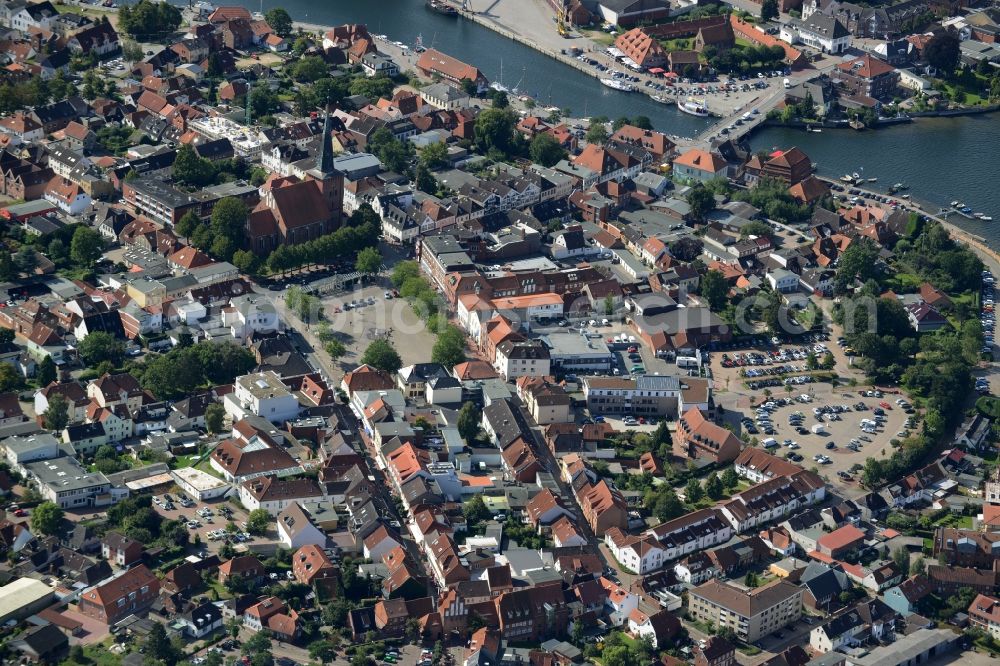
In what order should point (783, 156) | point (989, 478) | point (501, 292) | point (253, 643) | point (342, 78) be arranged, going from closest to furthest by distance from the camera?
point (253, 643) → point (989, 478) → point (501, 292) → point (783, 156) → point (342, 78)

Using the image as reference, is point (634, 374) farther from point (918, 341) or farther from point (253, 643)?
point (253, 643)

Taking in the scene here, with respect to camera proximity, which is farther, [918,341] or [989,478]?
[918,341]

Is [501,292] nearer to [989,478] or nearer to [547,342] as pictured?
[547,342]

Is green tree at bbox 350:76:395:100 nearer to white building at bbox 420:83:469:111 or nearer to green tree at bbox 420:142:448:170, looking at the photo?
white building at bbox 420:83:469:111

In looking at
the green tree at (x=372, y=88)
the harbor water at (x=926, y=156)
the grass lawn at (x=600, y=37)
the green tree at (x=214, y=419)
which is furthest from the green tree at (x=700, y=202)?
the green tree at (x=214, y=419)

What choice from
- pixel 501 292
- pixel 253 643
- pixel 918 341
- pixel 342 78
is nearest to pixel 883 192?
pixel 918 341

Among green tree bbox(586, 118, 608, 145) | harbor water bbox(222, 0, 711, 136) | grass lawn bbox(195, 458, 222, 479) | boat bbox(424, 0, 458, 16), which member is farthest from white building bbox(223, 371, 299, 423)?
boat bbox(424, 0, 458, 16)

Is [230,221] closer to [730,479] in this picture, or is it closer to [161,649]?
[730,479]

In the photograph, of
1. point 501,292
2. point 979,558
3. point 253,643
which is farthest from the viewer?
point 501,292
